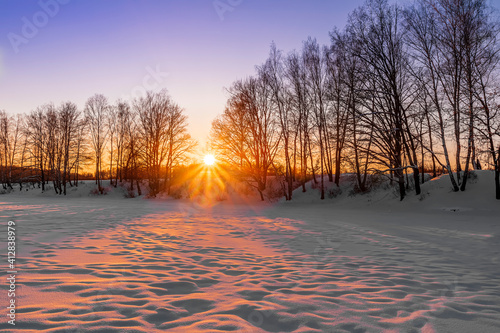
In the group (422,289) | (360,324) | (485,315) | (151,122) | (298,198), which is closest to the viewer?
(360,324)

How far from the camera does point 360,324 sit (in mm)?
3117

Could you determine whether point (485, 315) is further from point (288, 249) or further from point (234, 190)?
point (234, 190)

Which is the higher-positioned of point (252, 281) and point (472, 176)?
point (472, 176)

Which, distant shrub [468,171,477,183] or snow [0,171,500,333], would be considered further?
distant shrub [468,171,477,183]

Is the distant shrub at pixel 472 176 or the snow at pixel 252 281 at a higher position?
the distant shrub at pixel 472 176

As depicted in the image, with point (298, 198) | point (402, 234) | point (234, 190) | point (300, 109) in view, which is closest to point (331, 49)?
point (300, 109)

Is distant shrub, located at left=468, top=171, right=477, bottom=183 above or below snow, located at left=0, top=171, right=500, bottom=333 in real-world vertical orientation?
above

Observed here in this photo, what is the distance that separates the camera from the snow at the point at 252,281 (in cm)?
310

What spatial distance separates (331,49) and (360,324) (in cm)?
2453

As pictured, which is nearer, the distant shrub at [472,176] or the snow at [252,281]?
the snow at [252,281]

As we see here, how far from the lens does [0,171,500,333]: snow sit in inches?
122

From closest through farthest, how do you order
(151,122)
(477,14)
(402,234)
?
1. (402,234)
2. (477,14)
3. (151,122)

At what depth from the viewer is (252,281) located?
15.2ft

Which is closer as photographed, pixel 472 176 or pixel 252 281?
pixel 252 281
